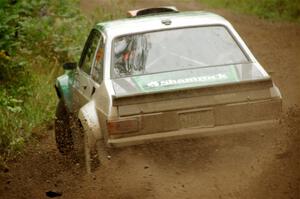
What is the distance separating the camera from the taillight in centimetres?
540

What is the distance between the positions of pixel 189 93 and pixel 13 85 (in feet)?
17.8

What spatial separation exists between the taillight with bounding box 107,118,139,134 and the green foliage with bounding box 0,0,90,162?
2.33 meters

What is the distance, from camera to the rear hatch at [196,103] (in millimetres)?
→ 5418

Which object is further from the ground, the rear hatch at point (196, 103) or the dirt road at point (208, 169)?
the rear hatch at point (196, 103)

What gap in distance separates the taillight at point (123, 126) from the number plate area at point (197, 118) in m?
0.42

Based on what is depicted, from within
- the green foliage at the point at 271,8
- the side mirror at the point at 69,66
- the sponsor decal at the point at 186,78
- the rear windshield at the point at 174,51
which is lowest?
the green foliage at the point at 271,8

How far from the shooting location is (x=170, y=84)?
18.7 feet

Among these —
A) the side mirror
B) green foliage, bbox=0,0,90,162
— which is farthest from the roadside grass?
the side mirror

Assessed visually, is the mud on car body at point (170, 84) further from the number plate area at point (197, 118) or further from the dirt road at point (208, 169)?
the dirt road at point (208, 169)

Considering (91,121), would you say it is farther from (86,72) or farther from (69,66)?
(69,66)

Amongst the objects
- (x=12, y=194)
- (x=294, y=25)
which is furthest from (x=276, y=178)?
(x=294, y=25)

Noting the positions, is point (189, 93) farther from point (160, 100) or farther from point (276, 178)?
point (276, 178)

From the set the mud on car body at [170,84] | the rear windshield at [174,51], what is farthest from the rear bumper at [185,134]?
the rear windshield at [174,51]

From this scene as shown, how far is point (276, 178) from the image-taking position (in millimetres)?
5484
